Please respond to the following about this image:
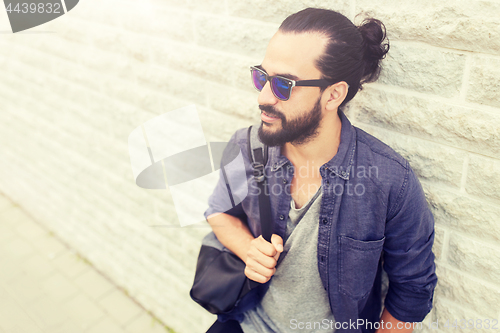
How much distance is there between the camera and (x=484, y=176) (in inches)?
61.5

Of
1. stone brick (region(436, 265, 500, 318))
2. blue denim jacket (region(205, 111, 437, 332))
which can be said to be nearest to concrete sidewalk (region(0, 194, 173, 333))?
blue denim jacket (region(205, 111, 437, 332))

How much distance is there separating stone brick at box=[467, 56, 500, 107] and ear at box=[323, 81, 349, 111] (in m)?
0.45

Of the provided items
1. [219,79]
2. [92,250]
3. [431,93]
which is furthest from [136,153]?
[431,93]

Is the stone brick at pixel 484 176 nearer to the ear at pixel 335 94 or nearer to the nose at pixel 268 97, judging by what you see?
the ear at pixel 335 94

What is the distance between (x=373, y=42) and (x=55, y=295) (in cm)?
348

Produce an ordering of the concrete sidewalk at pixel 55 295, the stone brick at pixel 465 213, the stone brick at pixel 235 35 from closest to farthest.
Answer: the stone brick at pixel 465 213
the stone brick at pixel 235 35
the concrete sidewalk at pixel 55 295

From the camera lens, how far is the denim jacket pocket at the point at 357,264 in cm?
164

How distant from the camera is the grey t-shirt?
1.72 metres

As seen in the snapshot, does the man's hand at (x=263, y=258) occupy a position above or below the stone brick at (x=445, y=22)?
below

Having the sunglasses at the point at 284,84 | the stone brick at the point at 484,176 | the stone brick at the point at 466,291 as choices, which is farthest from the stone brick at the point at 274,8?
the stone brick at the point at 466,291

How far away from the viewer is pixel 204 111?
2475 millimetres

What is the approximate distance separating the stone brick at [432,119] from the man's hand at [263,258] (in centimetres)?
67

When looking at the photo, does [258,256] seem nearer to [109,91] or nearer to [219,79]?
[219,79]

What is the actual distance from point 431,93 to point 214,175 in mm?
1391
